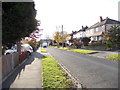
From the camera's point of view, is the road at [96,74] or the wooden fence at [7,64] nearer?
the road at [96,74]

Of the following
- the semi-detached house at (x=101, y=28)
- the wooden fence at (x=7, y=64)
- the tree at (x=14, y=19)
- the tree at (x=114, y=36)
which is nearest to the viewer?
the tree at (x=14, y=19)

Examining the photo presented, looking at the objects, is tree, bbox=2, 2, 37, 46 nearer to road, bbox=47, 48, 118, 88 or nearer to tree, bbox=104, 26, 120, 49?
road, bbox=47, 48, 118, 88

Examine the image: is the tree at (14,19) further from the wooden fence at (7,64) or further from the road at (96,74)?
the road at (96,74)

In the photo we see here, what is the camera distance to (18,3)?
679cm

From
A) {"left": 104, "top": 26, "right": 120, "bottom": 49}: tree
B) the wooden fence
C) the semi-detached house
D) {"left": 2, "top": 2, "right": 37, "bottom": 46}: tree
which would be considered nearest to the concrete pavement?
the wooden fence

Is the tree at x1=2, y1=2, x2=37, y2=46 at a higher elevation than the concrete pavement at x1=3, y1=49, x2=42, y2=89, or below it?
higher

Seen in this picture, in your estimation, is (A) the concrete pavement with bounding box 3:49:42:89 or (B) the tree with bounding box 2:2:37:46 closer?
(A) the concrete pavement with bounding box 3:49:42:89

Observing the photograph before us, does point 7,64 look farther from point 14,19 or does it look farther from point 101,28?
point 101,28

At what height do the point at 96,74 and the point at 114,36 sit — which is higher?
the point at 114,36

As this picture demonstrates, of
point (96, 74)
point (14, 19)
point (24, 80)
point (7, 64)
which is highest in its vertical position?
point (14, 19)

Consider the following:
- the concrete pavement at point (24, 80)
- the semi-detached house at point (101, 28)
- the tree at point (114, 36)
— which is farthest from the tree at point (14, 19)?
the semi-detached house at point (101, 28)

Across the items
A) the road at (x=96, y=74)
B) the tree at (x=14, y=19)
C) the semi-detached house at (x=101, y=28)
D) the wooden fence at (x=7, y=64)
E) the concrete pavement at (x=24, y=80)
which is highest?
the semi-detached house at (x=101, y=28)

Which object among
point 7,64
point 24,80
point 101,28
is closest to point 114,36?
point 101,28

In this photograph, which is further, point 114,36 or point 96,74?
point 114,36
